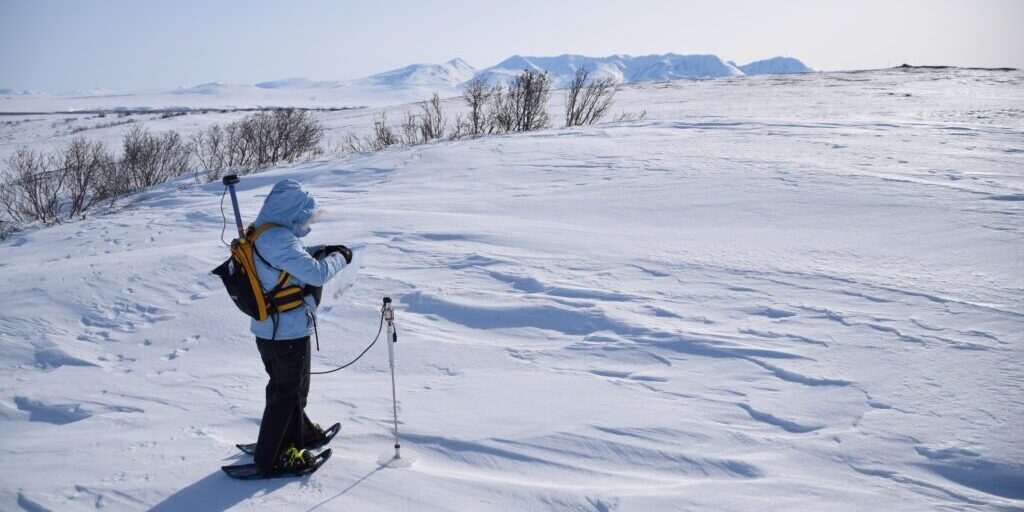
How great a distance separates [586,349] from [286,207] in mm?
2884

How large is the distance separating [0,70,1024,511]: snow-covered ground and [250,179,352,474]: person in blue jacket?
0.23 m

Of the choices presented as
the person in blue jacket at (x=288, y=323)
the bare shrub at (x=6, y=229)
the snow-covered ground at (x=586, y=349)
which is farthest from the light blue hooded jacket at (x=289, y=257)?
the bare shrub at (x=6, y=229)

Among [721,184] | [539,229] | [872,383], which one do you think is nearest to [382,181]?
[539,229]

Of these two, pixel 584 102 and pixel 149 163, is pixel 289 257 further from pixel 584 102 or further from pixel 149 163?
pixel 584 102

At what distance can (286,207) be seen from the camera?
316 cm

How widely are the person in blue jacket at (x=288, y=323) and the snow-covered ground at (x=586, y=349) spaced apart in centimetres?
23

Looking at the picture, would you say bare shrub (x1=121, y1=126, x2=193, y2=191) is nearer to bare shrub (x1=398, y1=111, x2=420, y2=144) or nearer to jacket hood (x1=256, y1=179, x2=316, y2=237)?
bare shrub (x1=398, y1=111, x2=420, y2=144)

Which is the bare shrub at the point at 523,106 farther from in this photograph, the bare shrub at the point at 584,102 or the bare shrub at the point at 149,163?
the bare shrub at the point at 149,163

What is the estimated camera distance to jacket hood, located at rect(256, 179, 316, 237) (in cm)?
315

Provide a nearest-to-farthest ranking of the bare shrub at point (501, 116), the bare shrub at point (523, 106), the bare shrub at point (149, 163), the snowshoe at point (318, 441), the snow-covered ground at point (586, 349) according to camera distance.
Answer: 1. the snow-covered ground at point (586, 349)
2. the snowshoe at point (318, 441)
3. the bare shrub at point (149, 163)
4. the bare shrub at point (523, 106)
5. the bare shrub at point (501, 116)

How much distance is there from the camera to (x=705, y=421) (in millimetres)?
3969

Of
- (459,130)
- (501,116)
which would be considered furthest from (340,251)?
(501,116)

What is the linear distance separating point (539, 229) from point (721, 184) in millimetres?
3558

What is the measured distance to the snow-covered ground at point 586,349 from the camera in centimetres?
340
